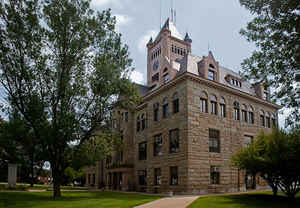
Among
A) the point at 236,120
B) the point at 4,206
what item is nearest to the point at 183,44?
the point at 236,120

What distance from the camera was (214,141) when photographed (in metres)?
31.2

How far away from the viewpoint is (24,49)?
2369 centimetres

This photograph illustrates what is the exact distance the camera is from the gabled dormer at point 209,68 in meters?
32.1

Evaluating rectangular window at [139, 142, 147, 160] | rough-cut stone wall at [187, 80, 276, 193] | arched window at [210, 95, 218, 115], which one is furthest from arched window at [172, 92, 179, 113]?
rectangular window at [139, 142, 147, 160]

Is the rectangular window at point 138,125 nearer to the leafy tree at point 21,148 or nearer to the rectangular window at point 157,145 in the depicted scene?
the rectangular window at point 157,145

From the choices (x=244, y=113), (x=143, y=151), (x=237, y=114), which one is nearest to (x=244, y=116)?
(x=244, y=113)

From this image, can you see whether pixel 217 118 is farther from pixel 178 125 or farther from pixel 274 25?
pixel 274 25

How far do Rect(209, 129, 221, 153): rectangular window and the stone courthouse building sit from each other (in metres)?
0.11

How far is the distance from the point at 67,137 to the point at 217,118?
17.1 meters

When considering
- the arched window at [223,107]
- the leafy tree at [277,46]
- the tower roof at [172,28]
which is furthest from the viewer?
the tower roof at [172,28]

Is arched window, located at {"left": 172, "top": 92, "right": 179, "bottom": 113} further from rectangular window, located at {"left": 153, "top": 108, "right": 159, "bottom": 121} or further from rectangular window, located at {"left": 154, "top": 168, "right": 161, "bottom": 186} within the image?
rectangular window, located at {"left": 154, "top": 168, "right": 161, "bottom": 186}

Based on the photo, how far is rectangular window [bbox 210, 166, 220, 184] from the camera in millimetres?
29755

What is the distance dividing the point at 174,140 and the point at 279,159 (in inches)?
493

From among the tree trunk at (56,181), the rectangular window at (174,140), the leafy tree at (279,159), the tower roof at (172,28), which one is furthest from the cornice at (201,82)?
the tower roof at (172,28)
